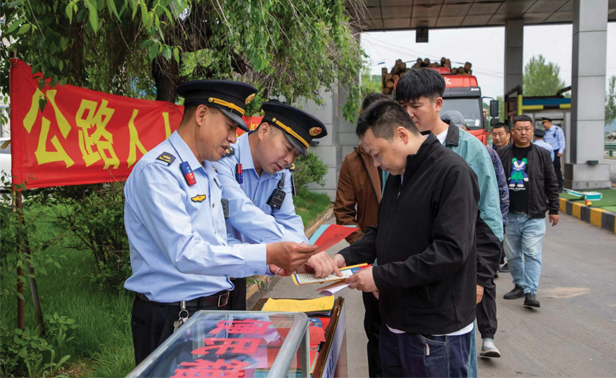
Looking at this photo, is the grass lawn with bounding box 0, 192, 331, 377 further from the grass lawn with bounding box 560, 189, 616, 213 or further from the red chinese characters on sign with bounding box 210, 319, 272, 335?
the grass lawn with bounding box 560, 189, 616, 213

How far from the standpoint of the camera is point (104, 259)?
5051 mm

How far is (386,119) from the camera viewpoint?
2.25 m

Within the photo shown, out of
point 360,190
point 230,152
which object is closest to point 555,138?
point 360,190

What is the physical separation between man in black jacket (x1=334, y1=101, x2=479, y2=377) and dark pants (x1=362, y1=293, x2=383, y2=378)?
114cm

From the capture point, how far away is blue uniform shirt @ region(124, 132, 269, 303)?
1988 mm

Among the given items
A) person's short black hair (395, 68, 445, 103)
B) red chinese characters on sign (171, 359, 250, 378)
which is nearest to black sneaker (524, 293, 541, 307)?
person's short black hair (395, 68, 445, 103)

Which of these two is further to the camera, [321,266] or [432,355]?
[321,266]

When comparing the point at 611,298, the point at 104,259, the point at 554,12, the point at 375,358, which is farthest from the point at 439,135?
the point at 554,12

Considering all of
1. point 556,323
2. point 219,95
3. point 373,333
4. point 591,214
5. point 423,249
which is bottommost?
point 556,323

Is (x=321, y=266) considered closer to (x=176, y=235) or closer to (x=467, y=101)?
(x=176, y=235)

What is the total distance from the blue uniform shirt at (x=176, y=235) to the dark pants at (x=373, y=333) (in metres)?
1.42

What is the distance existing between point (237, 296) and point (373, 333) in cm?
114

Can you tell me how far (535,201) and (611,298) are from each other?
1.42 m

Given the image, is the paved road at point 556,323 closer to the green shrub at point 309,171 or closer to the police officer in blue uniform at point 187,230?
the police officer in blue uniform at point 187,230
